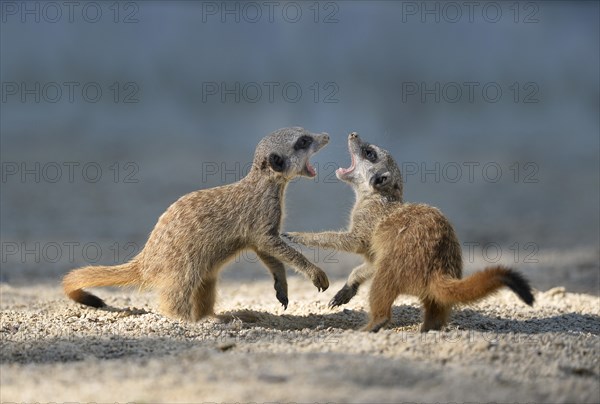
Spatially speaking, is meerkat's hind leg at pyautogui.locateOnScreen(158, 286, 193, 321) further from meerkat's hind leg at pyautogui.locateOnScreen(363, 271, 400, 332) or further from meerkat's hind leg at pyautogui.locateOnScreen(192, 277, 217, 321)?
meerkat's hind leg at pyautogui.locateOnScreen(363, 271, 400, 332)

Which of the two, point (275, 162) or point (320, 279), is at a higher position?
point (275, 162)

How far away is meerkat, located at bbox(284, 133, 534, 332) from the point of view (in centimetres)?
416

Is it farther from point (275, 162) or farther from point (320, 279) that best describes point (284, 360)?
point (275, 162)

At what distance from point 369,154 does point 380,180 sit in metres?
0.21

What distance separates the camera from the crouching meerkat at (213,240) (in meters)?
4.83

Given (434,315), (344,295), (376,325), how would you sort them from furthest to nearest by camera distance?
(344,295) → (434,315) → (376,325)

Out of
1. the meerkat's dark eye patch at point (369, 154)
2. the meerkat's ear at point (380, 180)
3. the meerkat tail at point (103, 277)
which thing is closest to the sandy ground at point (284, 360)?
the meerkat tail at point (103, 277)

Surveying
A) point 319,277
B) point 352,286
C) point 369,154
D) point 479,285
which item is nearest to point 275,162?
point 369,154

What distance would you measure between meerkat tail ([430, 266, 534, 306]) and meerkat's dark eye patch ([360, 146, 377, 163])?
3.69 ft

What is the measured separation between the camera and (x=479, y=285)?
13.3 ft

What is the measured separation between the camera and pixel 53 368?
3.51 metres

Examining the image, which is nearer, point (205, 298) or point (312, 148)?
point (205, 298)

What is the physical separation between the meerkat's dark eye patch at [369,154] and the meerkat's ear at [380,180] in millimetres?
144

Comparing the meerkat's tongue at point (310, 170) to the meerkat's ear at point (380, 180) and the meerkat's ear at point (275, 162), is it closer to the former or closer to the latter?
the meerkat's ear at point (275, 162)
